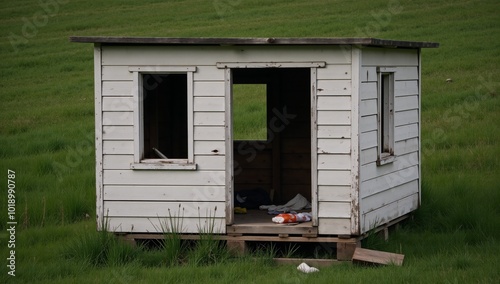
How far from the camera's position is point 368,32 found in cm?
3059

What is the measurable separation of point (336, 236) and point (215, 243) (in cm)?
142

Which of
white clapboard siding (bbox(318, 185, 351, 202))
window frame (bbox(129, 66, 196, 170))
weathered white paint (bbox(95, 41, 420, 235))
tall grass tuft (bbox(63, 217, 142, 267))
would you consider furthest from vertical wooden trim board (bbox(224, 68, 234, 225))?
tall grass tuft (bbox(63, 217, 142, 267))

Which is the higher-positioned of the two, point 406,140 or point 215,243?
point 406,140

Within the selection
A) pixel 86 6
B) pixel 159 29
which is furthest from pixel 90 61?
pixel 86 6

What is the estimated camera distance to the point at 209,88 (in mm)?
10844

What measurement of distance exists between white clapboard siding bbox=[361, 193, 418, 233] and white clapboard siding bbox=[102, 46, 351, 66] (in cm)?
198

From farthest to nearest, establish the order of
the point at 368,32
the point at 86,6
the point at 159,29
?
1. the point at 86,6
2. the point at 159,29
3. the point at 368,32

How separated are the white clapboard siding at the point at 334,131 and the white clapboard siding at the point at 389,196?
35.0 inches

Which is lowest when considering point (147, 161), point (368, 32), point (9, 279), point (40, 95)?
point (9, 279)

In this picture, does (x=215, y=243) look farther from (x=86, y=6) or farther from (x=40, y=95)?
(x=86, y=6)

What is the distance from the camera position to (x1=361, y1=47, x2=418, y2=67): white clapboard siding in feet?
36.0

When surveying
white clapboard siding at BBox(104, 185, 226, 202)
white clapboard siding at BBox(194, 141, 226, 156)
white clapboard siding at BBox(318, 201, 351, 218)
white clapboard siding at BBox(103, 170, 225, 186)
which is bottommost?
white clapboard siding at BBox(318, 201, 351, 218)

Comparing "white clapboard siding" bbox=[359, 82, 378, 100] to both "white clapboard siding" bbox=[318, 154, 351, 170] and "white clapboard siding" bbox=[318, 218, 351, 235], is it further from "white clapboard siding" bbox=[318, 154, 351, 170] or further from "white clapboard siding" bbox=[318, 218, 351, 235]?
"white clapboard siding" bbox=[318, 218, 351, 235]

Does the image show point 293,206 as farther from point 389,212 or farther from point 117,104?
point 117,104
